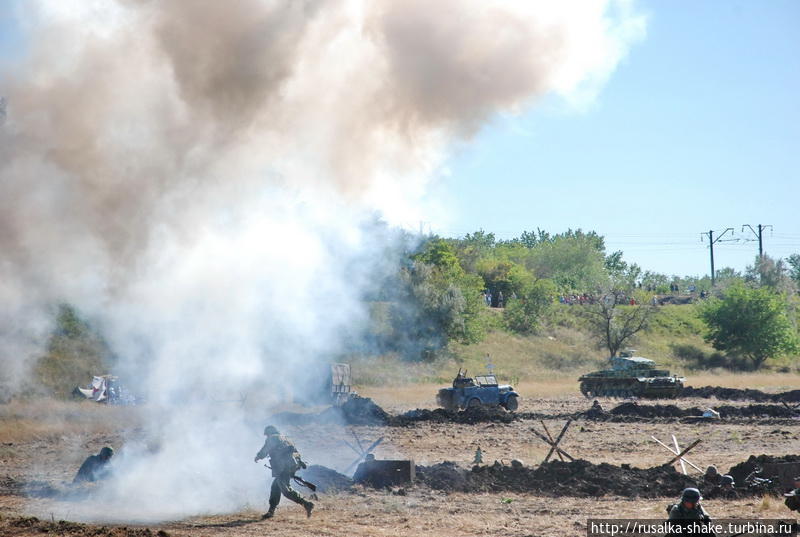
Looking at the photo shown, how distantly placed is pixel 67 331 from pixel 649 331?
5402 cm

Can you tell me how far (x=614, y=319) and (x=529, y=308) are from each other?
Result: 21.5 feet

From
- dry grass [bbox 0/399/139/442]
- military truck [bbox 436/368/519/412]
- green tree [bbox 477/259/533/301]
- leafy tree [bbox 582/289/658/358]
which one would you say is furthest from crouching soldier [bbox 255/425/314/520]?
green tree [bbox 477/259/533/301]

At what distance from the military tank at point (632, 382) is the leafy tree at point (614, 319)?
19.1 m

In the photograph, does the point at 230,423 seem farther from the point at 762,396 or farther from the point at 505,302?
the point at 505,302

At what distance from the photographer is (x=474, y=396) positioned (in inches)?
1454

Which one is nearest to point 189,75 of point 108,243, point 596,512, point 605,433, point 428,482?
point 108,243

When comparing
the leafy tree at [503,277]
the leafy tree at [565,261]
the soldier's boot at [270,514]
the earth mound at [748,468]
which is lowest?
the soldier's boot at [270,514]

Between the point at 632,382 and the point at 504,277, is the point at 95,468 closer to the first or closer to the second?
the point at 632,382

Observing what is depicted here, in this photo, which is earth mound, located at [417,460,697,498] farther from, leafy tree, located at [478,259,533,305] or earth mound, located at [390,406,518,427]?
leafy tree, located at [478,259,533,305]

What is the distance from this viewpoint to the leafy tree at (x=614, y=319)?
220 ft

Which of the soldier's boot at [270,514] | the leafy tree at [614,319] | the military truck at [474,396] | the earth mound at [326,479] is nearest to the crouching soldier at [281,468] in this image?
the soldier's boot at [270,514]

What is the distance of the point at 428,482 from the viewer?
56.6ft

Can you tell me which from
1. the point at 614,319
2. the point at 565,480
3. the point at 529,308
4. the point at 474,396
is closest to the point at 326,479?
the point at 565,480

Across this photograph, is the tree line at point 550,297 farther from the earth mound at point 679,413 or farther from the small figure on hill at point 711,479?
the small figure on hill at point 711,479
